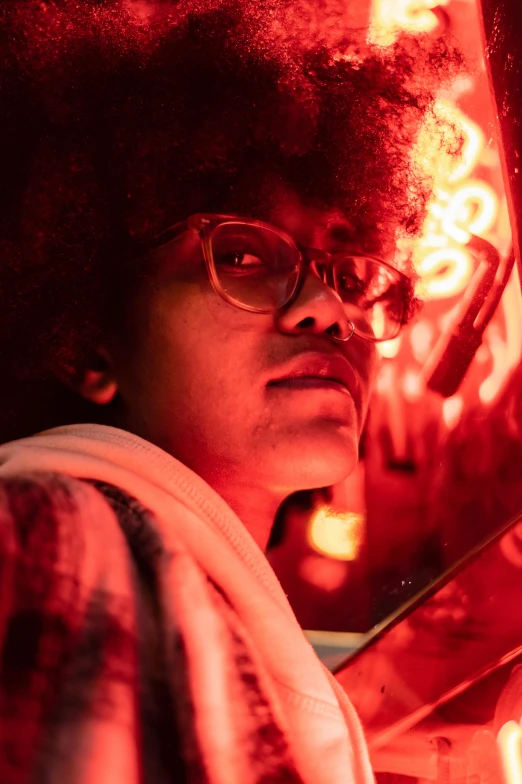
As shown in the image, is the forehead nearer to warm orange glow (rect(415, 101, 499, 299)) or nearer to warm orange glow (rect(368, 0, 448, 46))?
warm orange glow (rect(415, 101, 499, 299))

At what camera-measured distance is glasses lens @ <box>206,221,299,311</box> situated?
123cm

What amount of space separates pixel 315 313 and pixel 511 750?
89cm

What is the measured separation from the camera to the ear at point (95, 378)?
1.32 m

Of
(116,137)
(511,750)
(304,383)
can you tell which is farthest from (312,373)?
(511,750)

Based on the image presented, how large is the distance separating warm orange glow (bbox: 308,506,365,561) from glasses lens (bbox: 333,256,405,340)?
54cm

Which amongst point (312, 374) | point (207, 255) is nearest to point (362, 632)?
point (312, 374)

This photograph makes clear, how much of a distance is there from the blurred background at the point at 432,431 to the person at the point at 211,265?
0.07m

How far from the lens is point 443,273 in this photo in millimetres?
1646

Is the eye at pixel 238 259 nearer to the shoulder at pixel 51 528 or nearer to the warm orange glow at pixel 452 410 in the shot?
the shoulder at pixel 51 528

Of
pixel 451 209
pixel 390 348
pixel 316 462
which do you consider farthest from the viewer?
pixel 390 348

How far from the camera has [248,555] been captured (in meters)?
0.99

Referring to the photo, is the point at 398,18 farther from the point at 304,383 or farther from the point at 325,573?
the point at 325,573

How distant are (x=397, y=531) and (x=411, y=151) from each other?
0.98m

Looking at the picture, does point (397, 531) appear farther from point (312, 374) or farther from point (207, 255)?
point (207, 255)
